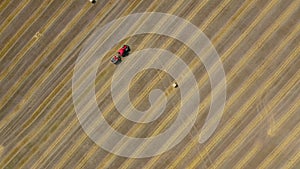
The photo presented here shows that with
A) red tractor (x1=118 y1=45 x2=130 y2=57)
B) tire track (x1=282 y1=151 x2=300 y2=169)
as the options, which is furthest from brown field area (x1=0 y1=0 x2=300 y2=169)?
red tractor (x1=118 y1=45 x2=130 y2=57)

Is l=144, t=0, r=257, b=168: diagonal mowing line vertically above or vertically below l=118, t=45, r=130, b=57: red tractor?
above

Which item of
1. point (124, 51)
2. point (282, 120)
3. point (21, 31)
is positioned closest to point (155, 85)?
point (124, 51)

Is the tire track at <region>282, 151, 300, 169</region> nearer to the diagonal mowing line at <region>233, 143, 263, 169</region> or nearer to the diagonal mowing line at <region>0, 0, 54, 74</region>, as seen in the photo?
the diagonal mowing line at <region>233, 143, 263, 169</region>

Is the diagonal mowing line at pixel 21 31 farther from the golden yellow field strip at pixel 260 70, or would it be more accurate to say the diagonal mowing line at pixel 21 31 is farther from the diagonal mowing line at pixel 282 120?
the diagonal mowing line at pixel 282 120

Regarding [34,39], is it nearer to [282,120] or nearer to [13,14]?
[13,14]

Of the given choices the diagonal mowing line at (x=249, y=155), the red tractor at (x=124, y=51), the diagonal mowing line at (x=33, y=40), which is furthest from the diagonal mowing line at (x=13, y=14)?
the diagonal mowing line at (x=249, y=155)

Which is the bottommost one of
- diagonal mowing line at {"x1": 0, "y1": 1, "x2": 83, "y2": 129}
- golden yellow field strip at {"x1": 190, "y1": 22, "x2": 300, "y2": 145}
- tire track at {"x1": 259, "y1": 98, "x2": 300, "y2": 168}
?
diagonal mowing line at {"x1": 0, "y1": 1, "x2": 83, "y2": 129}
